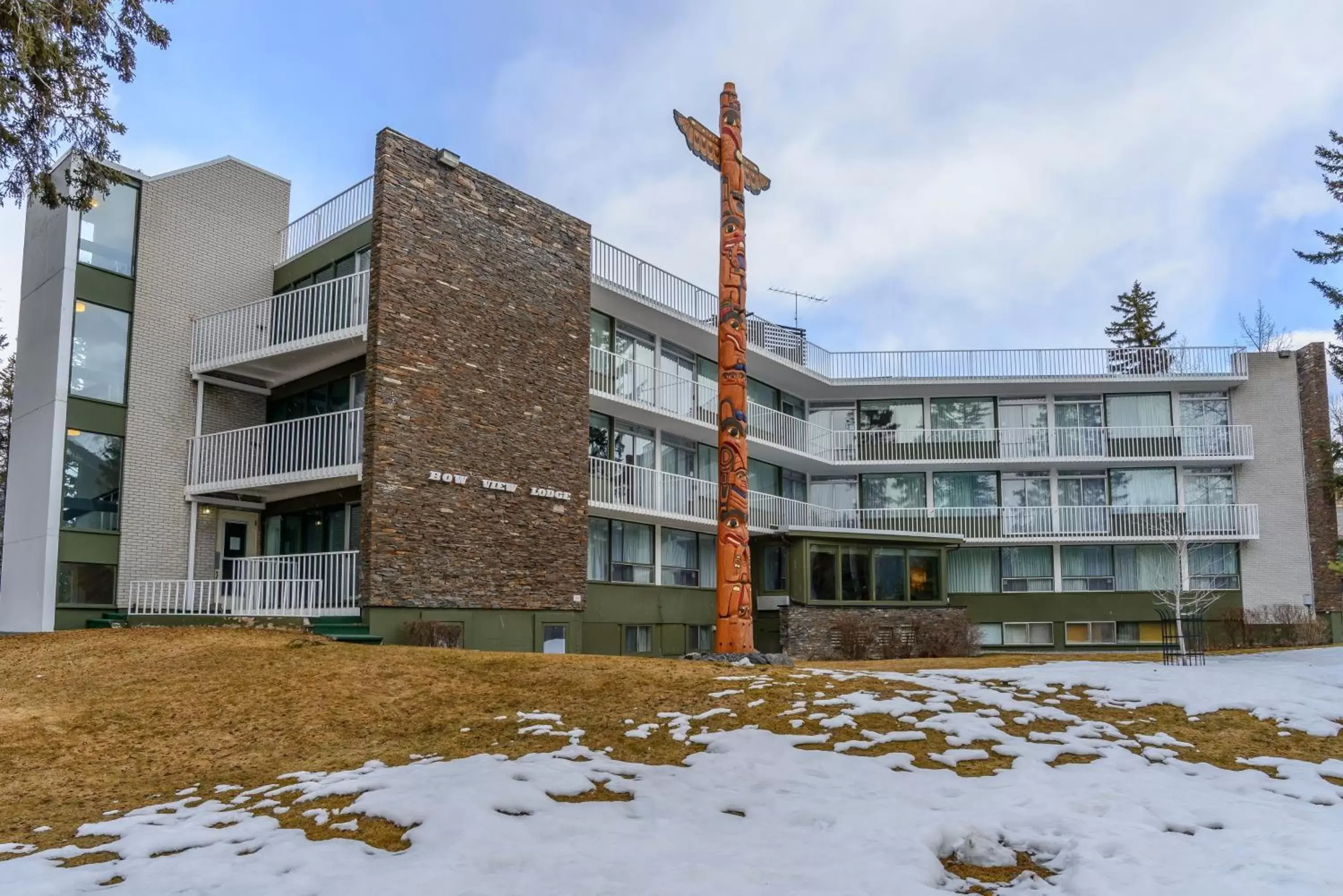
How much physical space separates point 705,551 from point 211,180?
47.0 ft

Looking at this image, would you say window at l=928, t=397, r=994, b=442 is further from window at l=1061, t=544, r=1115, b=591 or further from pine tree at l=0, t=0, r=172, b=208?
pine tree at l=0, t=0, r=172, b=208

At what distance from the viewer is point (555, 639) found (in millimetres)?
19422

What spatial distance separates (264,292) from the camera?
2217 cm

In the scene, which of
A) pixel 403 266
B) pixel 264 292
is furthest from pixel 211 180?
pixel 403 266

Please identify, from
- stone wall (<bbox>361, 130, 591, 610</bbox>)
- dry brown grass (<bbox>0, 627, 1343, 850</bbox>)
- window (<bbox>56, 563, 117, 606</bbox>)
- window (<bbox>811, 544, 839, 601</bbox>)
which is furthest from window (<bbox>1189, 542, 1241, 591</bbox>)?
window (<bbox>56, 563, 117, 606</bbox>)

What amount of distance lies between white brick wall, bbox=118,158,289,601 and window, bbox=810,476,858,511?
17.7 meters

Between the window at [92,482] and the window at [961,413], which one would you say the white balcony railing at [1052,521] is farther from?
the window at [92,482]

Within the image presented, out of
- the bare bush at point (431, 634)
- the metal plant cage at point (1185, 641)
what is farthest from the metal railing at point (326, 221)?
the metal plant cage at point (1185, 641)

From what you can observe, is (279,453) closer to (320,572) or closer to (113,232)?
(320,572)

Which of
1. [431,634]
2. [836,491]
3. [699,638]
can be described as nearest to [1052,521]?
[836,491]

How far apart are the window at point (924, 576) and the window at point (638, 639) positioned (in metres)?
7.65

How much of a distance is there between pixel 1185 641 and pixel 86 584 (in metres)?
23.1

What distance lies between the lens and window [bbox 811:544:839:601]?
81.7 feet

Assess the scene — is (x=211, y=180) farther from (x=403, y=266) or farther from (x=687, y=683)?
(x=687, y=683)
